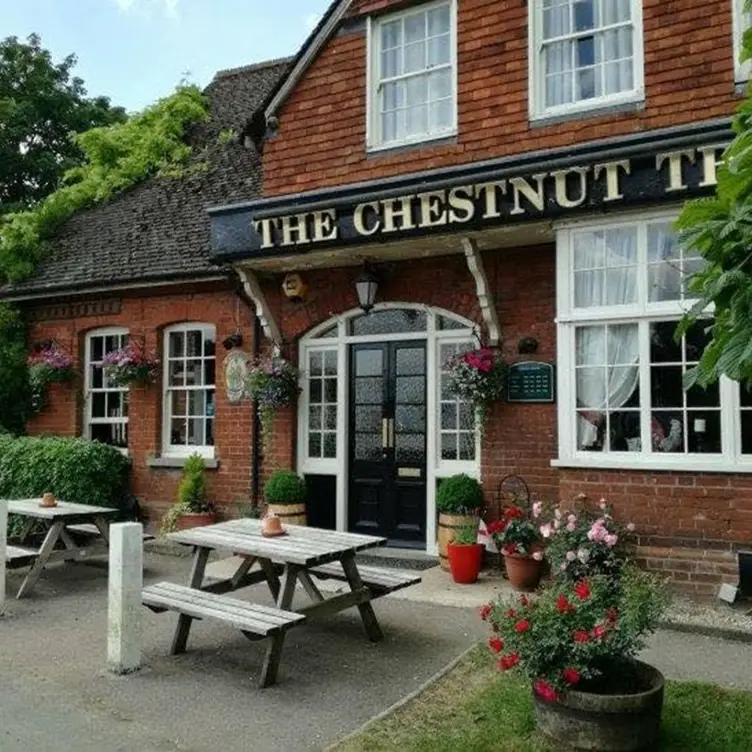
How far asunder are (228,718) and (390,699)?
1.03 m

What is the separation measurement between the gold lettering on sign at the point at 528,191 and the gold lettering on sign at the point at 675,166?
107 centimetres

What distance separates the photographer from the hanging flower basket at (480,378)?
8164 millimetres

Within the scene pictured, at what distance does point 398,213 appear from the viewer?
8.07m

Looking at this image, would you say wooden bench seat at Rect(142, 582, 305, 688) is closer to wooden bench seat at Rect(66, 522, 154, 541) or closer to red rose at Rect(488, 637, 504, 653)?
red rose at Rect(488, 637, 504, 653)

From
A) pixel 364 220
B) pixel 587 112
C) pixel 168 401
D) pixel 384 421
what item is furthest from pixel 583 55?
pixel 168 401

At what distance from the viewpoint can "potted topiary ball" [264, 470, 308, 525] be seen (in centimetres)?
934

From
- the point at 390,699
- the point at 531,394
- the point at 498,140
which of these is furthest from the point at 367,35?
the point at 390,699

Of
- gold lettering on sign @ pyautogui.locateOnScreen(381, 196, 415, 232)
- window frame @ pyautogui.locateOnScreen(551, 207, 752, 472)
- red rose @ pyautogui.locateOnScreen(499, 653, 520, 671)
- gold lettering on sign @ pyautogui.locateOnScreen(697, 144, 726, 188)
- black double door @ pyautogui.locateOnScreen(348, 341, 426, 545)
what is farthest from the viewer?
black double door @ pyautogui.locateOnScreen(348, 341, 426, 545)

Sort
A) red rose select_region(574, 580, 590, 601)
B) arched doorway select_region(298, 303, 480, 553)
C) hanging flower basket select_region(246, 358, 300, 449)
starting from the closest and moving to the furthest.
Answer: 1. red rose select_region(574, 580, 590, 601)
2. arched doorway select_region(298, 303, 480, 553)
3. hanging flower basket select_region(246, 358, 300, 449)

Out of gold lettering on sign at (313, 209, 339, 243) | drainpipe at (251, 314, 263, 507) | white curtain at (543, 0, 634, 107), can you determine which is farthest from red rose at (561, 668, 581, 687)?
drainpipe at (251, 314, 263, 507)

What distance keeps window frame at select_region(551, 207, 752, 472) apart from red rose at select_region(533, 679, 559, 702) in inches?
→ 139

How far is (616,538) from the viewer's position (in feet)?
22.5

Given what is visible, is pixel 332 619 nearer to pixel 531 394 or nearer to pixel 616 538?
pixel 616 538

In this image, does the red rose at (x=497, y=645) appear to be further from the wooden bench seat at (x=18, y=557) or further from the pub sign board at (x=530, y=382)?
the wooden bench seat at (x=18, y=557)
